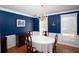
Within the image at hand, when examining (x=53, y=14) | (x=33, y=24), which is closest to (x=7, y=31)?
(x=33, y=24)

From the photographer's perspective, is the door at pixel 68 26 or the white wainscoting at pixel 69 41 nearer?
the white wainscoting at pixel 69 41

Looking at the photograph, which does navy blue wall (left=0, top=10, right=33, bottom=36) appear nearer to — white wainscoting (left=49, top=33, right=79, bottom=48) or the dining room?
the dining room

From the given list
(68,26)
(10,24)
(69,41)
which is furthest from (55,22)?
(10,24)

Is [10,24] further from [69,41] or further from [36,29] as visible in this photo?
[69,41]

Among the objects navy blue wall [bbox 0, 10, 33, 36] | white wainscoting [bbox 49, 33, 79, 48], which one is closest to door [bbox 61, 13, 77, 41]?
white wainscoting [bbox 49, 33, 79, 48]

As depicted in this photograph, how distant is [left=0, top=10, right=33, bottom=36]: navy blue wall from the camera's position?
2421 millimetres

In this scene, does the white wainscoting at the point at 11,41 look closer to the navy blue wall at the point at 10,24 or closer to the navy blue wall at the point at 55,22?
the navy blue wall at the point at 10,24

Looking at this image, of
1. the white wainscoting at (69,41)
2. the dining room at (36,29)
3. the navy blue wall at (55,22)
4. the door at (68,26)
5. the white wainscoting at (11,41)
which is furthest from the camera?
the door at (68,26)

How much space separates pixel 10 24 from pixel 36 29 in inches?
37.7

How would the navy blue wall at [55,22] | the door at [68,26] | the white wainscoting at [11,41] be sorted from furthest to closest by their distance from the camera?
the door at [68,26]
the navy blue wall at [55,22]
the white wainscoting at [11,41]

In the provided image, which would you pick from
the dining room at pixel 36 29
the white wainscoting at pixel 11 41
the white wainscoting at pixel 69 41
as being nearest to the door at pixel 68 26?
the dining room at pixel 36 29

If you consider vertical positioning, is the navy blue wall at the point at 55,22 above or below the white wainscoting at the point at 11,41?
above

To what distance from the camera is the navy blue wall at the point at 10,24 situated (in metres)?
2.42
